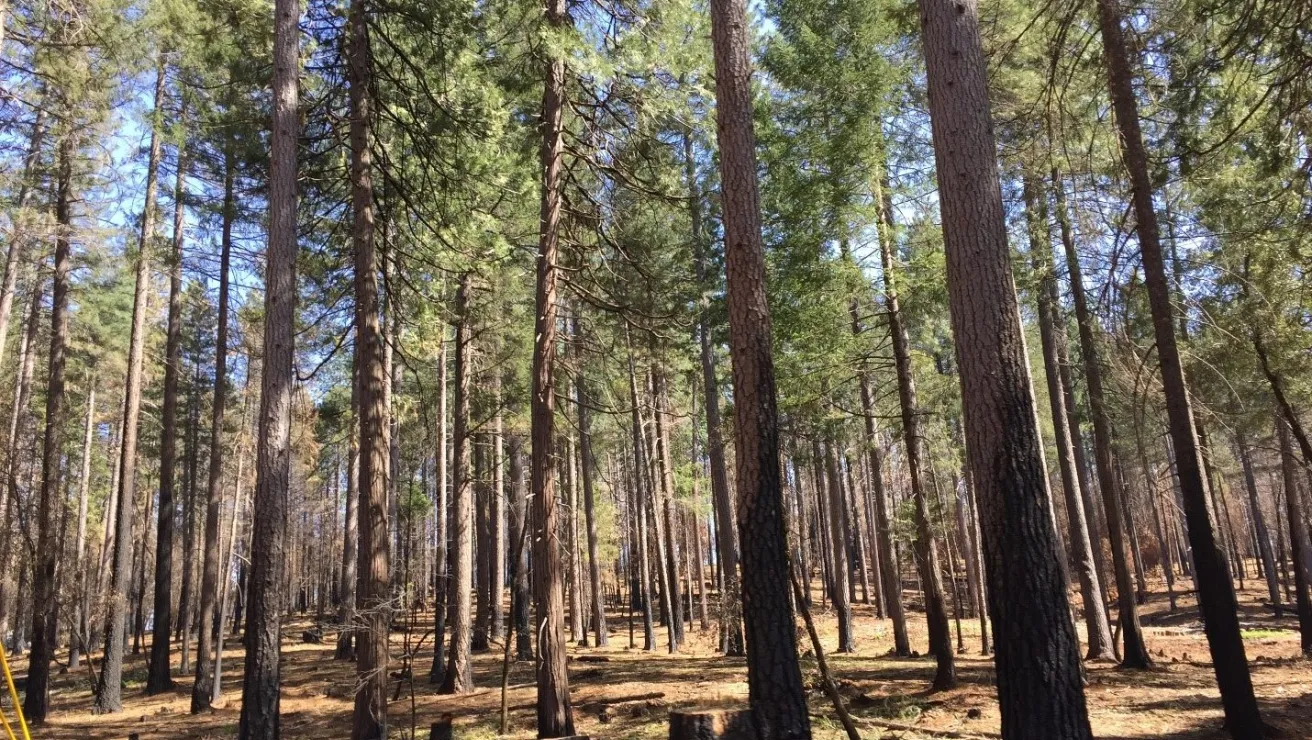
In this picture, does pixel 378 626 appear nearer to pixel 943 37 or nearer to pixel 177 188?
pixel 943 37

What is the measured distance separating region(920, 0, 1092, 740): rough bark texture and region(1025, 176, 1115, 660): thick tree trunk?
28.2 ft

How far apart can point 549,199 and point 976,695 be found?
913 centimetres

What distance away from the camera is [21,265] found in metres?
17.4

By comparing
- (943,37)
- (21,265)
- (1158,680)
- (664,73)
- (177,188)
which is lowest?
(1158,680)

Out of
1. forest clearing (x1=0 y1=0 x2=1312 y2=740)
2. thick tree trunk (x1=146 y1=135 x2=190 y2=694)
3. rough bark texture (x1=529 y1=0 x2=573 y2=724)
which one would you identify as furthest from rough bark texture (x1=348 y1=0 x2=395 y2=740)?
thick tree trunk (x1=146 y1=135 x2=190 y2=694)

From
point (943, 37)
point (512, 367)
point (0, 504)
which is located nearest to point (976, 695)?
point (943, 37)

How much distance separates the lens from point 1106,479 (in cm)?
1452

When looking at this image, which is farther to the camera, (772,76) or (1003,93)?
(772,76)

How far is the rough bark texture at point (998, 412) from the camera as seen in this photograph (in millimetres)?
4758

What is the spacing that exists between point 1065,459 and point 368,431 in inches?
498

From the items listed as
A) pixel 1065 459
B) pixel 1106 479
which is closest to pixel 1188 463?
pixel 1065 459

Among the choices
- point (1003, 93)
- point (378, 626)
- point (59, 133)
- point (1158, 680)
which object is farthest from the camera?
point (1003, 93)

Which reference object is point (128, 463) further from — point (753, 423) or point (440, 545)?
point (753, 423)

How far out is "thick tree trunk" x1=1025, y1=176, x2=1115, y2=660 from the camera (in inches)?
540
